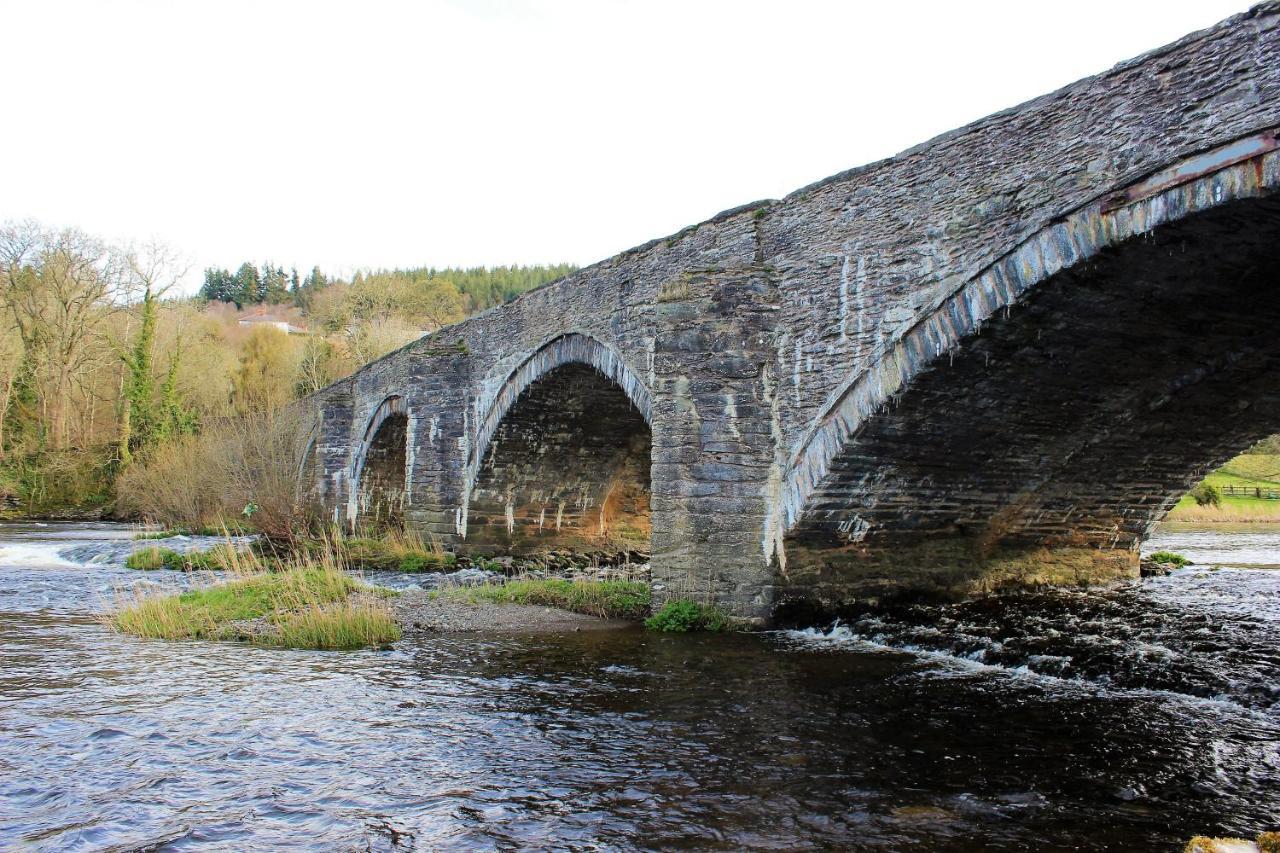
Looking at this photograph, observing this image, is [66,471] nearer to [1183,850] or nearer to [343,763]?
[343,763]

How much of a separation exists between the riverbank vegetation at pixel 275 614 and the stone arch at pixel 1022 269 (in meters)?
3.76

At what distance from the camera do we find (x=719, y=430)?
8.98 m

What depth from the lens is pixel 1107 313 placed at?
7129 millimetres

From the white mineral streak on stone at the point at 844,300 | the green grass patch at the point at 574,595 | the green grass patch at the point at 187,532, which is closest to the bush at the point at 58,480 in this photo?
the green grass patch at the point at 187,532

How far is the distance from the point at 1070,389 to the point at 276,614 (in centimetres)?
729

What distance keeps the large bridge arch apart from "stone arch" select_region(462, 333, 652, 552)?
5.20 meters

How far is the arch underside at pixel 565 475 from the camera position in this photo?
48.6 ft

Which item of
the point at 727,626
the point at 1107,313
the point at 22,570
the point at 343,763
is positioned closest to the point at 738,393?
the point at 727,626

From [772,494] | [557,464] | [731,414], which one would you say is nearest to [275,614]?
[731,414]

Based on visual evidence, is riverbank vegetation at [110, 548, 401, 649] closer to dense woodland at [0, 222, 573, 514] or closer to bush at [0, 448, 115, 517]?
dense woodland at [0, 222, 573, 514]

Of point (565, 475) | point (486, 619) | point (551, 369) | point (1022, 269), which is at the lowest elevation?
point (486, 619)

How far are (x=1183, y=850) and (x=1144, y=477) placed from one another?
861 centimetres

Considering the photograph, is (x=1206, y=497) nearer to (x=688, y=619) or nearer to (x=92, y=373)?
(x=688, y=619)

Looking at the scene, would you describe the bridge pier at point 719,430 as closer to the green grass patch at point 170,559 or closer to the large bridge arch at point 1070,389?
the large bridge arch at point 1070,389
